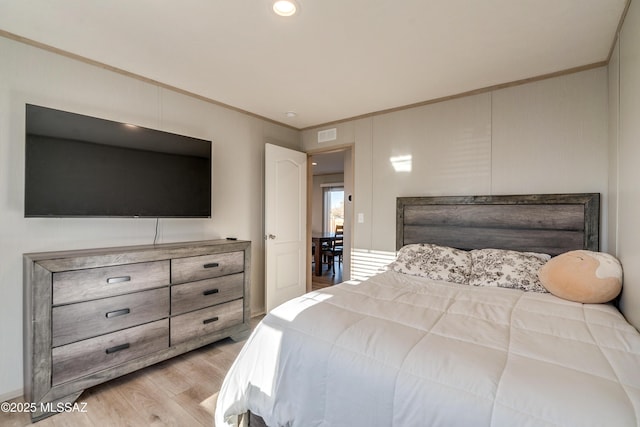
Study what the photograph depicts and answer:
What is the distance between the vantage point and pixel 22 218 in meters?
2.06

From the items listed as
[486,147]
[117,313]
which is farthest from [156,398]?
[486,147]

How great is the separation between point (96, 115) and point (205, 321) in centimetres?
192

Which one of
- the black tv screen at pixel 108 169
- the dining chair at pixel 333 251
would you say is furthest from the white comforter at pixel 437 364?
the dining chair at pixel 333 251

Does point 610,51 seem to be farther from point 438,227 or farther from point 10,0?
point 10,0

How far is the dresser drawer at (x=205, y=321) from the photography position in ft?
8.06

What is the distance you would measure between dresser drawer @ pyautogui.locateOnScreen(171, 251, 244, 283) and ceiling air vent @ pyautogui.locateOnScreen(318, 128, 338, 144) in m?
1.92

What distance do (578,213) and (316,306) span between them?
2.22 meters

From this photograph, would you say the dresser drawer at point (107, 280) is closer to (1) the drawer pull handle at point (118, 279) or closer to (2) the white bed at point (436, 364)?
(1) the drawer pull handle at point (118, 279)

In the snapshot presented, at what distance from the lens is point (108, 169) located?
2.29 meters

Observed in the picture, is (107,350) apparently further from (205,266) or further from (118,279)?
(205,266)

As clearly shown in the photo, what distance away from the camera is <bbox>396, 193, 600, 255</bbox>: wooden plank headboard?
2332mm

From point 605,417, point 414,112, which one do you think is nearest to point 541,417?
point 605,417

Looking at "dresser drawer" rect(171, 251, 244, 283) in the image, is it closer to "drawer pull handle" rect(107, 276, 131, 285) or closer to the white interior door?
"drawer pull handle" rect(107, 276, 131, 285)

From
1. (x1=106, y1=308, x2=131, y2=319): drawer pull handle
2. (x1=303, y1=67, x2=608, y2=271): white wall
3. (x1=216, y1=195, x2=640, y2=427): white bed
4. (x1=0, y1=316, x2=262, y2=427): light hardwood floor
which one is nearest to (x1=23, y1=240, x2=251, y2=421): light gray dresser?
(x1=106, y1=308, x2=131, y2=319): drawer pull handle
